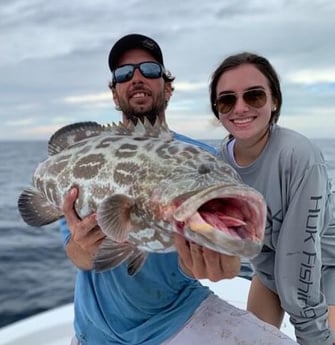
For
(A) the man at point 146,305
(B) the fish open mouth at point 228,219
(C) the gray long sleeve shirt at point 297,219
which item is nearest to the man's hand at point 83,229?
(A) the man at point 146,305

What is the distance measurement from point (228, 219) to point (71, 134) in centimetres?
145

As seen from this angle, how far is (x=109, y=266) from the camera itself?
9.09 feet

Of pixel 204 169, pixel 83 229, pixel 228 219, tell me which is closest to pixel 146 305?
pixel 83 229

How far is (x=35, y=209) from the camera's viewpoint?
338cm

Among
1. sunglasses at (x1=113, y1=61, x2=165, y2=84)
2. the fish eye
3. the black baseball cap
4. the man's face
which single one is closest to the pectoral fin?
the fish eye

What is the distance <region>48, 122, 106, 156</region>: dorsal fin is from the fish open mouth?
117cm

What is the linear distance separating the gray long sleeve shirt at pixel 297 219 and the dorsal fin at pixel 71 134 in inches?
44.9

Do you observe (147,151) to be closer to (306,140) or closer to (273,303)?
(306,140)

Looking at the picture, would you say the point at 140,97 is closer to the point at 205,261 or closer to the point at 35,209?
the point at 35,209

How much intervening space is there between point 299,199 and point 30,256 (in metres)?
8.20

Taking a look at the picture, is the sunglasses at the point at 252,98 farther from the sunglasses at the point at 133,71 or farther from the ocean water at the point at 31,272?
the ocean water at the point at 31,272

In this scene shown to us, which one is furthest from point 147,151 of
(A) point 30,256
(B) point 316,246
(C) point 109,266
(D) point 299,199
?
(A) point 30,256

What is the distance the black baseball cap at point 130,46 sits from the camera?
403 cm

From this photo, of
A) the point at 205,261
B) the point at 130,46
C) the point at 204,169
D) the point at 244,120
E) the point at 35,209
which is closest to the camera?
the point at 204,169
